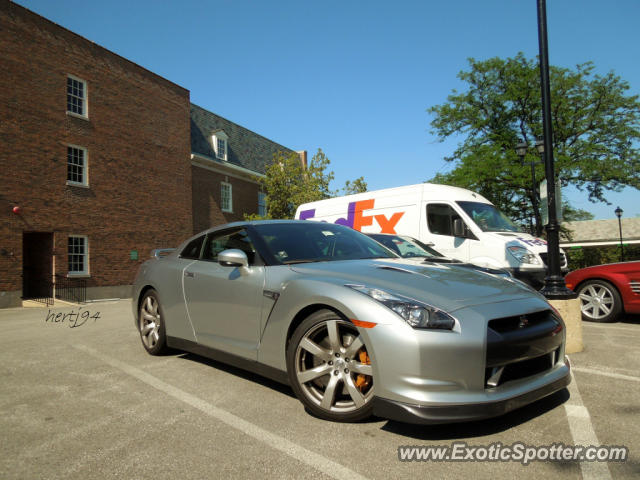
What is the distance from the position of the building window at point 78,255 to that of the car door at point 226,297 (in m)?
15.7

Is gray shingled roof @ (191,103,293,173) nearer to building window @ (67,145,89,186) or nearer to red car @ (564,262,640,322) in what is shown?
building window @ (67,145,89,186)

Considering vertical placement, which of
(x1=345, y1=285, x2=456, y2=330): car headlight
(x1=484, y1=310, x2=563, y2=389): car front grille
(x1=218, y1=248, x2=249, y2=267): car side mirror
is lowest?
(x1=484, y1=310, x2=563, y2=389): car front grille

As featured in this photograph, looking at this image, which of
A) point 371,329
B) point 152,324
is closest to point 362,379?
point 371,329

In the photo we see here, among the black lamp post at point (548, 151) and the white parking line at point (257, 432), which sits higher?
the black lamp post at point (548, 151)

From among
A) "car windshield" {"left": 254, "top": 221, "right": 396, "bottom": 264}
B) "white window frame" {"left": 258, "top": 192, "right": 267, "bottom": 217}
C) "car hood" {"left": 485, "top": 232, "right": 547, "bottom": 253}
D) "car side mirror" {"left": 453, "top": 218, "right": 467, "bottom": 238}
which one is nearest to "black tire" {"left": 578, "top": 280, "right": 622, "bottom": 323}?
"car hood" {"left": 485, "top": 232, "right": 547, "bottom": 253}

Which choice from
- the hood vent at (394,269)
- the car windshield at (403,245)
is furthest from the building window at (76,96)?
the hood vent at (394,269)

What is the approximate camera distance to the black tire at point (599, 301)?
24.0 feet

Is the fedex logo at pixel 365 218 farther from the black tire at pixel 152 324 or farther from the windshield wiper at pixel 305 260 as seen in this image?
the windshield wiper at pixel 305 260

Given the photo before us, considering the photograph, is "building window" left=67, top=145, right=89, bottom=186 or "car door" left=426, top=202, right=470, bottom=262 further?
"building window" left=67, top=145, right=89, bottom=186

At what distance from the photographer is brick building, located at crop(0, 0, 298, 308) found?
52.6 ft

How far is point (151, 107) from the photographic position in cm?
2173

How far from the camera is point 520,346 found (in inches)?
109

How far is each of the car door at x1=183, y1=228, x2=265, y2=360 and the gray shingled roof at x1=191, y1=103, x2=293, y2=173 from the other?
72.2ft

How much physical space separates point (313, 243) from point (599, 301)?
594 cm
